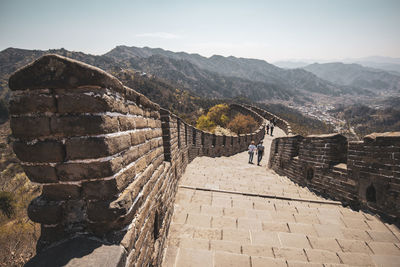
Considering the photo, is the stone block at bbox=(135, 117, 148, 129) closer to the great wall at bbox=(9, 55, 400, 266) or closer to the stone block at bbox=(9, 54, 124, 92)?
the great wall at bbox=(9, 55, 400, 266)

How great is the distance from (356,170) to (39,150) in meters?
5.32

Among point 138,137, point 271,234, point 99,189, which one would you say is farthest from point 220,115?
point 99,189

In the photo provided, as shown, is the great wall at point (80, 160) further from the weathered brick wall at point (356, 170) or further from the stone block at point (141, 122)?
the weathered brick wall at point (356, 170)

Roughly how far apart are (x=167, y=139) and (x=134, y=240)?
2002 millimetres

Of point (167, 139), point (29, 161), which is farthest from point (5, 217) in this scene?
point (29, 161)

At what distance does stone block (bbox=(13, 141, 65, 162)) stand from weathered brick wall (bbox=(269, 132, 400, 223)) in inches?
200

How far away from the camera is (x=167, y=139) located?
3.25 meters

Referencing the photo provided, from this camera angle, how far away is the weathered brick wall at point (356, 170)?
3.30 metres

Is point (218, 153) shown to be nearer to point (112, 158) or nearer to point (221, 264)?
point (221, 264)

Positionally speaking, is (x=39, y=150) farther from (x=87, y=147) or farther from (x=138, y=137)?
(x=138, y=137)

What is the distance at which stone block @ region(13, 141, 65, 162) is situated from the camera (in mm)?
1131

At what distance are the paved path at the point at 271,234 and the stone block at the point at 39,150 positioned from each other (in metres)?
1.91

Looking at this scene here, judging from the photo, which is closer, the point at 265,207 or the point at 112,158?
the point at 112,158

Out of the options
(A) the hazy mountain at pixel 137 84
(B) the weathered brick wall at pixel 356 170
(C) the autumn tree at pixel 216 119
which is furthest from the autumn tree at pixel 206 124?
(A) the hazy mountain at pixel 137 84
